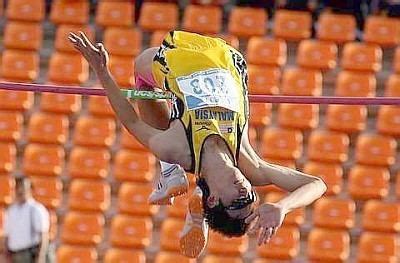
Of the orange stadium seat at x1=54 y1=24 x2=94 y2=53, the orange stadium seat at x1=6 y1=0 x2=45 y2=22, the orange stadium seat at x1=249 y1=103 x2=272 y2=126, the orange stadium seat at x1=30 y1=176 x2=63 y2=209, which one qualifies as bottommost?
the orange stadium seat at x1=30 y1=176 x2=63 y2=209

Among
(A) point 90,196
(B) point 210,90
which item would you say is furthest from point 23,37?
(B) point 210,90

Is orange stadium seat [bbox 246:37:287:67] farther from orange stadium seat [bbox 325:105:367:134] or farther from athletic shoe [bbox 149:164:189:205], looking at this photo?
athletic shoe [bbox 149:164:189:205]

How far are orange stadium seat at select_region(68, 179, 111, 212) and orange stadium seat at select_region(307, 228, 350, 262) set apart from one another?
156cm

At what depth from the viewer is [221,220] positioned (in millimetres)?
6406

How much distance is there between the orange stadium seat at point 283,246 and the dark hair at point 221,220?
424 centimetres

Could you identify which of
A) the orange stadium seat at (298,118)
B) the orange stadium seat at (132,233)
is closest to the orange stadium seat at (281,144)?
the orange stadium seat at (298,118)

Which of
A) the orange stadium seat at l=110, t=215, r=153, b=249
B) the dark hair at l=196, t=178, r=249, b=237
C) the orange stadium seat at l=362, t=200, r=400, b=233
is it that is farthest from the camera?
the orange stadium seat at l=110, t=215, r=153, b=249

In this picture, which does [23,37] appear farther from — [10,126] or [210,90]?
[210,90]

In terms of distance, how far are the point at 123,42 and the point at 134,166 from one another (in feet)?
3.94

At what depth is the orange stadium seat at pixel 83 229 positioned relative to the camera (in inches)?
428

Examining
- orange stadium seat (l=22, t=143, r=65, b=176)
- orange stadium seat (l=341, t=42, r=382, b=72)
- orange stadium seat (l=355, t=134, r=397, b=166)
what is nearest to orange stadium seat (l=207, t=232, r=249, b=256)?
orange stadium seat (l=355, t=134, r=397, b=166)

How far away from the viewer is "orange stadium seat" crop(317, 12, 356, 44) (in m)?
11.7

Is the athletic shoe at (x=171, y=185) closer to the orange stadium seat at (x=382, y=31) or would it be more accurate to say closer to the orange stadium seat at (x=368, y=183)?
the orange stadium seat at (x=368, y=183)

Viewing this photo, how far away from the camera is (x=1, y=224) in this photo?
36.1 feet
